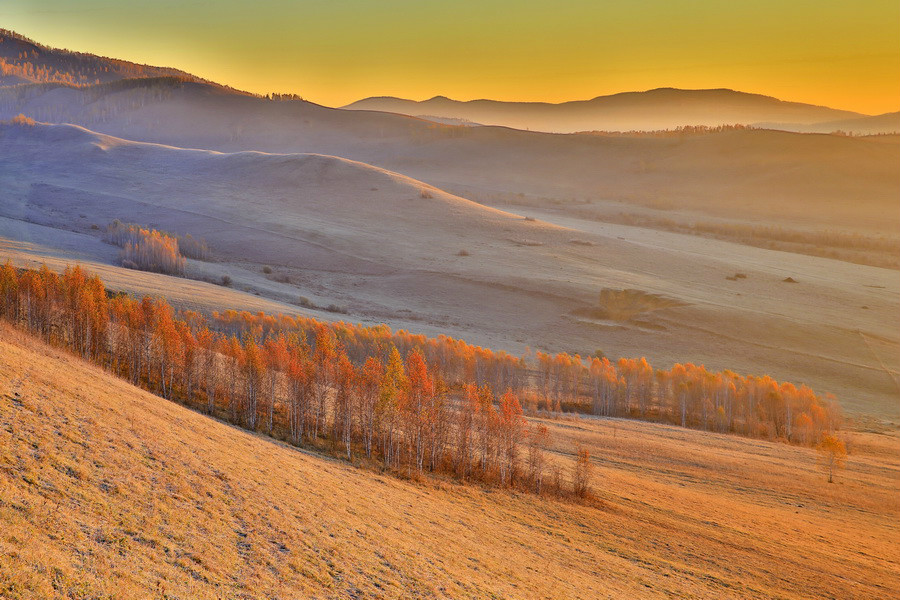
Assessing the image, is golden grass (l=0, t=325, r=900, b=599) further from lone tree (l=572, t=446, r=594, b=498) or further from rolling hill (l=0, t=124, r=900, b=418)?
rolling hill (l=0, t=124, r=900, b=418)

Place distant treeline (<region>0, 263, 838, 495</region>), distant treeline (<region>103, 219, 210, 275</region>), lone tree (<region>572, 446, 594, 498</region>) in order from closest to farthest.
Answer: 1. lone tree (<region>572, 446, 594, 498</region>)
2. distant treeline (<region>0, 263, 838, 495</region>)
3. distant treeline (<region>103, 219, 210, 275</region>)

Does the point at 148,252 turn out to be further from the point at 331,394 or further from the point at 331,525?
the point at 331,525

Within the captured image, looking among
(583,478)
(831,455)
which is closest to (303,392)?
(583,478)

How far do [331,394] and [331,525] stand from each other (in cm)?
3886

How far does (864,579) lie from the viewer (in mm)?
40250

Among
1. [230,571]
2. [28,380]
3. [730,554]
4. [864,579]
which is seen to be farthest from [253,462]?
[864,579]

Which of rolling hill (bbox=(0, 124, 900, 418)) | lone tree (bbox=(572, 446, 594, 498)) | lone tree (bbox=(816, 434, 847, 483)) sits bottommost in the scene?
lone tree (bbox=(816, 434, 847, 483))

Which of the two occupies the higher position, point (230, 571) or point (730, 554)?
point (230, 571)

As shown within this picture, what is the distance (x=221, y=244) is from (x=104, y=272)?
A: 59.3 meters

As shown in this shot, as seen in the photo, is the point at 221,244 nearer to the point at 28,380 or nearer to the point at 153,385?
the point at 153,385

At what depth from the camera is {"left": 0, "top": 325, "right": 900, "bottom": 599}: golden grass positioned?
62.3ft

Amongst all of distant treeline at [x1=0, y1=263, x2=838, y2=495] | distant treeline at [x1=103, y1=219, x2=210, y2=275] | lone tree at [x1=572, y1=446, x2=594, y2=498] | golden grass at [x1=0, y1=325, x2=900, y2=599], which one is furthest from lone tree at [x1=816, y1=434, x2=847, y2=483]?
distant treeline at [x1=103, y1=219, x2=210, y2=275]

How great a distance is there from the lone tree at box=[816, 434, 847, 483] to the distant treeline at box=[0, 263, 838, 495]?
17.6 metres

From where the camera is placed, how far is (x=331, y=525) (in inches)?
1104
